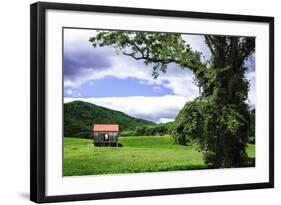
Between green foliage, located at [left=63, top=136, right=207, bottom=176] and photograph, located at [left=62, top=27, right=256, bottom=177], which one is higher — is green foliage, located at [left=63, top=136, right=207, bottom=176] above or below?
below

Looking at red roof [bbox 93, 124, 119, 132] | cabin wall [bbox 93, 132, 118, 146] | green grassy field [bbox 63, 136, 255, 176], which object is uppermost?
red roof [bbox 93, 124, 119, 132]

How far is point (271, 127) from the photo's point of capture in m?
6.42

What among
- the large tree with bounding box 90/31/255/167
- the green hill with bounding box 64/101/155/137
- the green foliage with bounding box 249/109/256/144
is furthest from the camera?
the green foliage with bounding box 249/109/256/144

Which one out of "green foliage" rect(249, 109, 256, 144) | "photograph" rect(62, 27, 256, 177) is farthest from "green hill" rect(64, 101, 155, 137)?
"green foliage" rect(249, 109, 256, 144)

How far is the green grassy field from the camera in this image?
5609 millimetres

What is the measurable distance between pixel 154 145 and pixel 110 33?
99cm

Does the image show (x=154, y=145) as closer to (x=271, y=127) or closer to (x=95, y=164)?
(x=95, y=164)

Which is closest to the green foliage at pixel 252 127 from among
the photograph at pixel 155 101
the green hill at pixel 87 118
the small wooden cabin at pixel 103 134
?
the photograph at pixel 155 101

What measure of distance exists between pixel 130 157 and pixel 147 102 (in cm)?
47

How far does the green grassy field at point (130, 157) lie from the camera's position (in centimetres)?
561

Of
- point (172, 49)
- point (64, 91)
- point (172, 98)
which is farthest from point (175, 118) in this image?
point (64, 91)

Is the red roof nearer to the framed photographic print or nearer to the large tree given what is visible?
the framed photographic print

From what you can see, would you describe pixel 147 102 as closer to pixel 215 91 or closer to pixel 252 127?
pixel 215 91

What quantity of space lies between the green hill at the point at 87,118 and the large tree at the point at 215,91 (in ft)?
1.55
